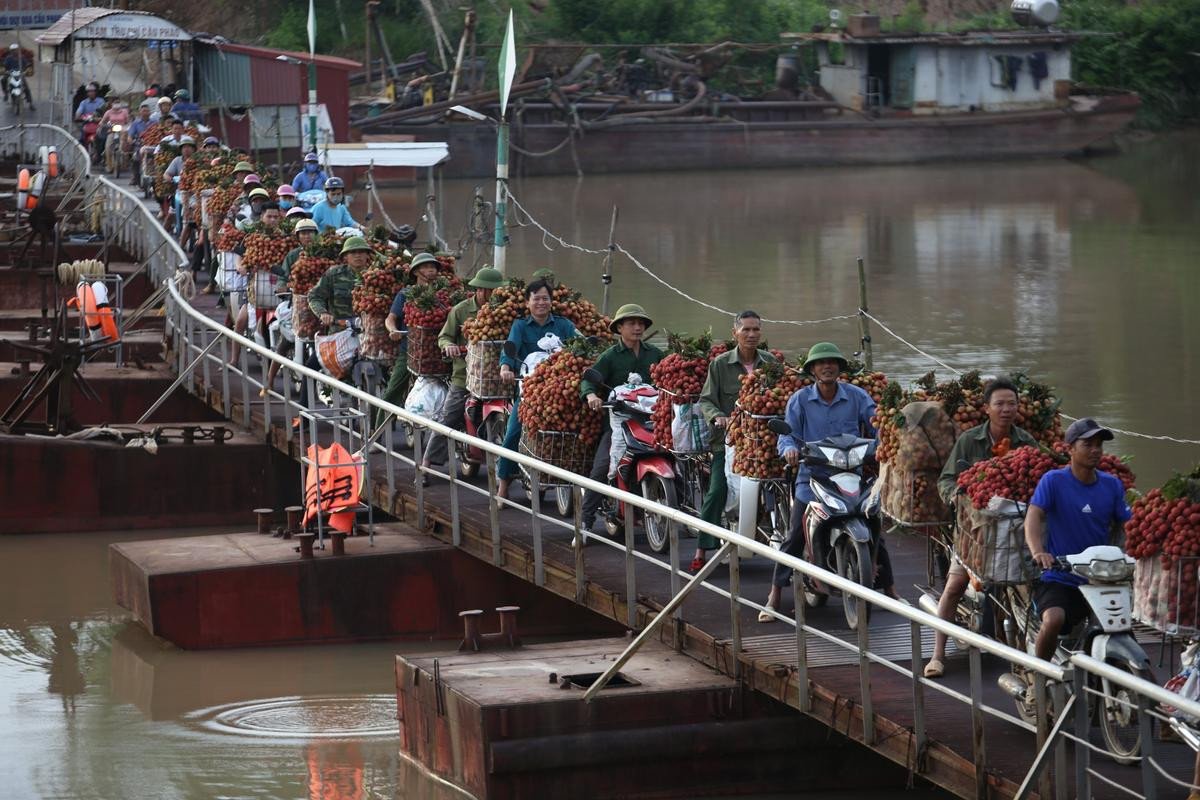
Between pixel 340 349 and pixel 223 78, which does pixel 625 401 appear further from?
pixel 223 78

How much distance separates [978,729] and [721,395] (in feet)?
13.1

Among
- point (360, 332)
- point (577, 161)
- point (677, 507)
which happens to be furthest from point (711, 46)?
point (677, 507)

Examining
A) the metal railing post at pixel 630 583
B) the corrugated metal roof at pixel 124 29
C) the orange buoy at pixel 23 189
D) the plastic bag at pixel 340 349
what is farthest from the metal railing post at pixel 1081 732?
the corrugated metal roof at pixel 124 29

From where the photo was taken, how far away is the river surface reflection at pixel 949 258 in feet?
102

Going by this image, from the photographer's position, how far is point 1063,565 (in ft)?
31.5

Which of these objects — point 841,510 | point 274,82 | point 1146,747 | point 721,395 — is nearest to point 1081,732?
point 1146,747

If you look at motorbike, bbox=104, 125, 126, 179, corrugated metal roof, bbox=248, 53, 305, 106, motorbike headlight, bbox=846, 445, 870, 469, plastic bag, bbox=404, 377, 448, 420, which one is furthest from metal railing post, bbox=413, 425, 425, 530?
corrugated metal roof, bbox=248, 53, 305, 106

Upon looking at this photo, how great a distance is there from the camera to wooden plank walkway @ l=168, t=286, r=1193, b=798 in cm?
959

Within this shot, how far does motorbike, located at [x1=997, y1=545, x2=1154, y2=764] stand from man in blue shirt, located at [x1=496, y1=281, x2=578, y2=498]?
6132 mm

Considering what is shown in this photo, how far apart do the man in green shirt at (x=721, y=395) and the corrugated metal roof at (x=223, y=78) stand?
36.3 meters

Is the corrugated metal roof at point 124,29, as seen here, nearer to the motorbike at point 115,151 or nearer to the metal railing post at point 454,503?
the motorbike at point 115,151

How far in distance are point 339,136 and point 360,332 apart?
126 feet

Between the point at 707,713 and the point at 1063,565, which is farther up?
the point at 1063,565

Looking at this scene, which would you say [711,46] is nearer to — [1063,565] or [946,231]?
[946,231]
